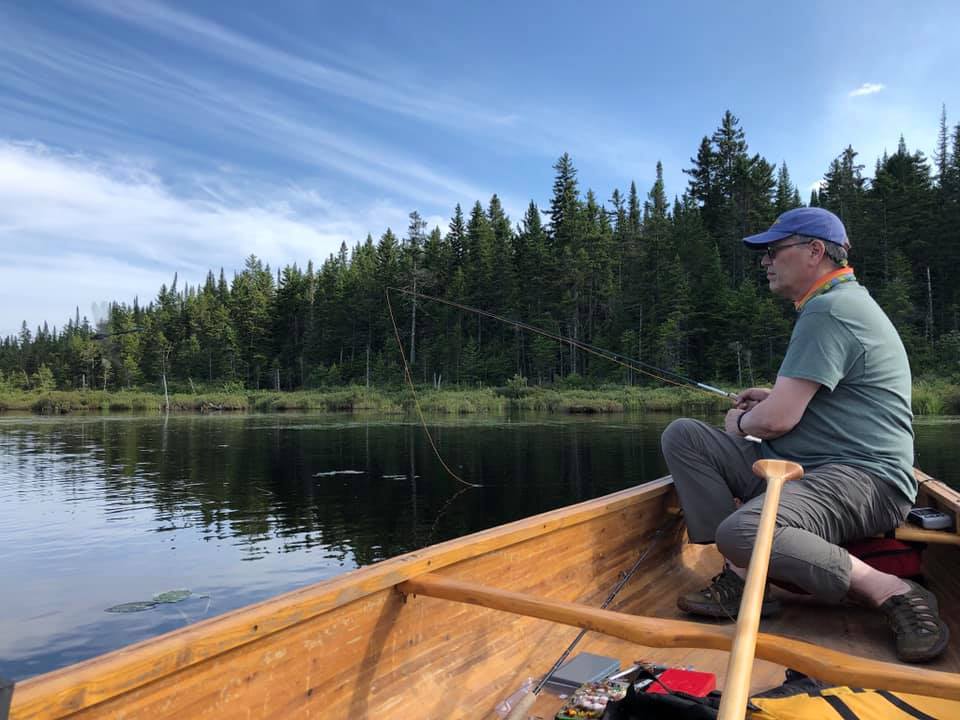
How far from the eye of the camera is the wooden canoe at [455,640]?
1.35 m

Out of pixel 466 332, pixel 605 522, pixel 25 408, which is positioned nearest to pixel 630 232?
pixel 466 332

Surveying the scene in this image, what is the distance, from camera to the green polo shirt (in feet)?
7.59

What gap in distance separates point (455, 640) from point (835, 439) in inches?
60.0

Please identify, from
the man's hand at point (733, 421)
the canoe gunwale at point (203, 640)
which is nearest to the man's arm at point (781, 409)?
the man's hand at point (733, 421)

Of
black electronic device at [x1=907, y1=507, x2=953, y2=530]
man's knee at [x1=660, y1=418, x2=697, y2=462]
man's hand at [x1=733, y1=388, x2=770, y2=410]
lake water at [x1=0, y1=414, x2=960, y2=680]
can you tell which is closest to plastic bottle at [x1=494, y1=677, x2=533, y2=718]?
man's knee at [x1=660, y1=418, x2=697, y2=462]

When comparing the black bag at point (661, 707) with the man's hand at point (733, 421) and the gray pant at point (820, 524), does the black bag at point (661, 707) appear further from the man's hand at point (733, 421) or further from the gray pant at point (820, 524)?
the man's hand at point (733, 421)

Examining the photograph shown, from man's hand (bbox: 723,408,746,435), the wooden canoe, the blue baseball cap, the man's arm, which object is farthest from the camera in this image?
man's hand (bbox: 723,408,746,435)

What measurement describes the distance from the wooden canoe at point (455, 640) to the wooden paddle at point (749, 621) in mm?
162

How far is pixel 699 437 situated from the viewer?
9.45 ft

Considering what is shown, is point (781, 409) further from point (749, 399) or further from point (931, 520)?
point (931, 520)

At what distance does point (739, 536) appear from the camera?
230cm

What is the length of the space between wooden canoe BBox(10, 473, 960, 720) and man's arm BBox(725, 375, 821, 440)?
0.80 m

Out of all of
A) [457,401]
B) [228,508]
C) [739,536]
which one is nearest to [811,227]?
[739,536]

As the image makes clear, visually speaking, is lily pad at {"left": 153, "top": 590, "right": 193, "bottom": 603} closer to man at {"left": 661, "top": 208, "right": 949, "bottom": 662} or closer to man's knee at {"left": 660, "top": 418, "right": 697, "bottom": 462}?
man's knee at {"left": 660, "top": 418, "right": 697, "bottom": 462}
